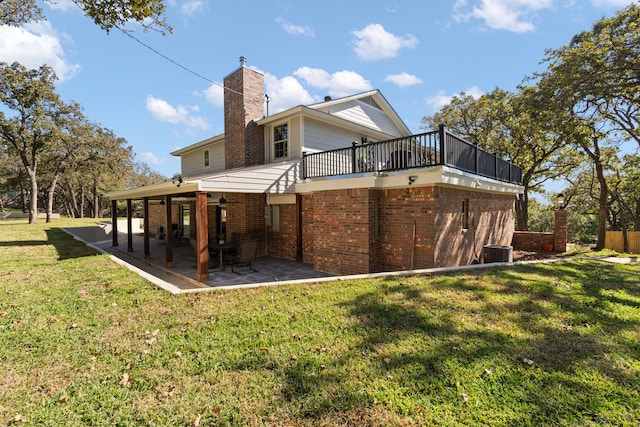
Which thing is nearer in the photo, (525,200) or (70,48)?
(70,48)

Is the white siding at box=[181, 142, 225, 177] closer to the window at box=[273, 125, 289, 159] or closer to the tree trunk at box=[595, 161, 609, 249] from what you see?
the window at box=[273, 125, 289, 159]

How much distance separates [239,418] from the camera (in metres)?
2.55

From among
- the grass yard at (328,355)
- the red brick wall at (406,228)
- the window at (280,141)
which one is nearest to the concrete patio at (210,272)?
the grass yard at (328,355)

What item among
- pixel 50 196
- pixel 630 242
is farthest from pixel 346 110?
pixel 50 196

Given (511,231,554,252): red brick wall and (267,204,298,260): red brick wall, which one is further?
(511,231,554,252): red brick wall

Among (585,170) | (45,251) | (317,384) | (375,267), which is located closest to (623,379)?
(317,384)

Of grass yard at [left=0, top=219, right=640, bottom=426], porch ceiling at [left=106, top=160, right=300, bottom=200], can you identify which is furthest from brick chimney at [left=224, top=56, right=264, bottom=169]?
grass yard at [left=0, top=219, right=640, bottom=426]

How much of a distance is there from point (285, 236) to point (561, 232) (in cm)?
1292

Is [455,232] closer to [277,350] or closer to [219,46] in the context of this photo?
[277,350]

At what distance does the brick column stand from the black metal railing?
459 centimetres

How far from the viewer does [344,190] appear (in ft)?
27.7

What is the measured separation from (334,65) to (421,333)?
1073 cm

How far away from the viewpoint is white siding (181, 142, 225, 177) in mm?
15181

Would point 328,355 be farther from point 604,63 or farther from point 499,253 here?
point 604,63
